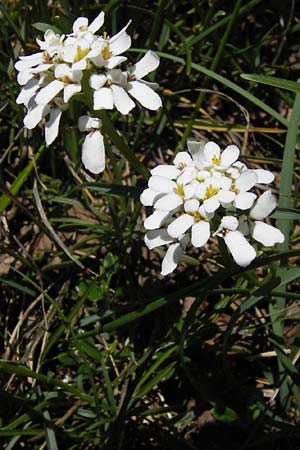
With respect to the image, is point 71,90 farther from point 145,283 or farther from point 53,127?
point 145,283

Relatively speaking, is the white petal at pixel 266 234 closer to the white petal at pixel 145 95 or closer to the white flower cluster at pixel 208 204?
the white flower cluster at pixel 208 204

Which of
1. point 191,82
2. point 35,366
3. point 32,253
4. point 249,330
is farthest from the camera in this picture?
point 191,82

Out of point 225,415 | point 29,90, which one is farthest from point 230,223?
point 225,415

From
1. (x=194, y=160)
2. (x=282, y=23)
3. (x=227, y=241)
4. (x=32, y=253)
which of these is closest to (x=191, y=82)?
(x=282, y=23)

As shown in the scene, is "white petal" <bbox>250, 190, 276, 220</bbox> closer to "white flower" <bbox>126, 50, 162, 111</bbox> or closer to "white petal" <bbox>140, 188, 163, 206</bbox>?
"white petal" <bbox>140, 188, 163, 206</bbox>

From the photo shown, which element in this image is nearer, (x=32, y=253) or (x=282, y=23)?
(x=32, y=253)

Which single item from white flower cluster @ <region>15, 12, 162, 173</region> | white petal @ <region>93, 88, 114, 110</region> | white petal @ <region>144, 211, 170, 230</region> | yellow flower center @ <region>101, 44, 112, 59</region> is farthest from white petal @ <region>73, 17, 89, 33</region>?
white petal @ <region>144, 211, 170, 230</region>

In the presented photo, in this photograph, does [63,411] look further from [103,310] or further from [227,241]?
[227,241]
